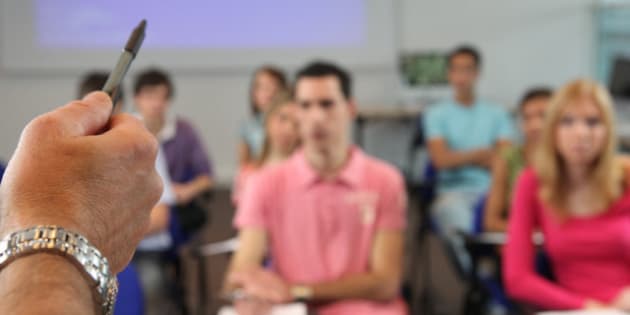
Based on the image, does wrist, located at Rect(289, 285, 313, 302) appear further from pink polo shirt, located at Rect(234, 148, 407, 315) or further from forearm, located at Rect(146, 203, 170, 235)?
forearm, located at Rect(146, 203, 170, 235)

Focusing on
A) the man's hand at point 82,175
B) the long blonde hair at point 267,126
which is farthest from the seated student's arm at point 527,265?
the man's hand at point 82,175

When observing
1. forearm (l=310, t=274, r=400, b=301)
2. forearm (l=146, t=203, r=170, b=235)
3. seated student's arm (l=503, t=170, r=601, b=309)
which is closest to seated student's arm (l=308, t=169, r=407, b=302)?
forearm (l=310, t=274, r=400, b=301)

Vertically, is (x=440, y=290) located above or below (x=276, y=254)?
below

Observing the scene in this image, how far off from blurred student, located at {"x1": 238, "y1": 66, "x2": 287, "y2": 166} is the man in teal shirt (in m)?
0.89

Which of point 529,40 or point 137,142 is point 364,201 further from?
point 529,40

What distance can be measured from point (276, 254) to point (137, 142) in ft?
4.53

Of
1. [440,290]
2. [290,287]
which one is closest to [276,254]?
[290,287]

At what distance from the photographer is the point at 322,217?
5.86ft

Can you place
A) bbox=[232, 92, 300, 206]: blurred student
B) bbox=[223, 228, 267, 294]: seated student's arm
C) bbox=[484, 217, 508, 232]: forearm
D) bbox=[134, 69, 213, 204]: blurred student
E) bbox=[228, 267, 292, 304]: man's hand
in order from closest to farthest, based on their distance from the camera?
bbox=[228, 267, 292, 304]: man's hand, bbox=[223, 228, 267, 294]: seated student's arm, bbox=[484, 217, 508, 232]: forearm, bbox=[232, 92, 300, 206]: blurred student, bbox=[134, 69, 213, 204]: blurred student

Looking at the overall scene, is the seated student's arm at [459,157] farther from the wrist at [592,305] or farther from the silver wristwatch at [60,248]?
the silver wristwatch at [60,248]

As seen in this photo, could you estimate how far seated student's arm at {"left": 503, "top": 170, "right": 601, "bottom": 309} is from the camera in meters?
1.67

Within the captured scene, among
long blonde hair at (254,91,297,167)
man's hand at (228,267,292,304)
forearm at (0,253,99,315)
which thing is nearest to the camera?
forearm at (0,253,99,315)

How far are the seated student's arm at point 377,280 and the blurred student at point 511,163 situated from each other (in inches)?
29.8

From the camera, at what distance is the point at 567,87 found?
6.11 ft
